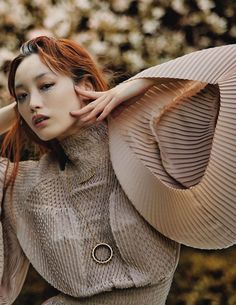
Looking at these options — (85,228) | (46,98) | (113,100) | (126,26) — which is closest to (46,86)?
(46,98)

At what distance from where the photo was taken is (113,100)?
1.71m

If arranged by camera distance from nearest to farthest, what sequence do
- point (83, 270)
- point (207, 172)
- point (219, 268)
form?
1. point (207, 172)
2. point (83, 270)
3. point (219, 268)

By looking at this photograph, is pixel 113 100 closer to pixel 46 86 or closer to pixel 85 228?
pixel 46 86

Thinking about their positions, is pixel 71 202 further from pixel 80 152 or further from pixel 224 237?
pixel 224 237

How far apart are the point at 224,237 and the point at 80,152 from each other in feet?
1.16

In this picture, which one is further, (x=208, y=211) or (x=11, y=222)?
(x=11, y=222)

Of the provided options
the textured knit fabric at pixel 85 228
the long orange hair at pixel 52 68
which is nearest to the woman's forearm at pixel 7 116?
the long orange hair at pixel 52 68

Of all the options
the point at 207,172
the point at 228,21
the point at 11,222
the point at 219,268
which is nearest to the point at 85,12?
the point at 228,21

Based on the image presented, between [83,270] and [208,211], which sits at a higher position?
[208,211]

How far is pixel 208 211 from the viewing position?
1621 mm

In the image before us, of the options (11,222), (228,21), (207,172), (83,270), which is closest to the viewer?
(207,172)

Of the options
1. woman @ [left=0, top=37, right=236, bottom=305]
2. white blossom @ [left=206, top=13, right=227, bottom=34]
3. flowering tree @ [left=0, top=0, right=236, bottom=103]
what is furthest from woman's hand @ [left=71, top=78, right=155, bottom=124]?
white blossom @ [left=206, top=13, right=227, bottom=34]

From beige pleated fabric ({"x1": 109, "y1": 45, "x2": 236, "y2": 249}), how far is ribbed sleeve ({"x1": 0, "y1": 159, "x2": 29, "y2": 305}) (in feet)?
0.97

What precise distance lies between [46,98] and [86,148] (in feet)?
0.45
